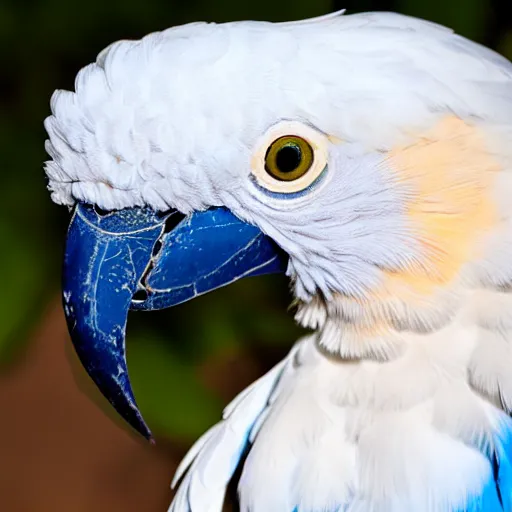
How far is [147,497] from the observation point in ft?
6.06

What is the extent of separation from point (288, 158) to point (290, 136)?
2 centimetres

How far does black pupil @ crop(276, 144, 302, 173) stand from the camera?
2.32ft

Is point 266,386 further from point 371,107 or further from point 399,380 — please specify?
point 371,107

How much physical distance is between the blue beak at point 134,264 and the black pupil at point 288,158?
0.07m

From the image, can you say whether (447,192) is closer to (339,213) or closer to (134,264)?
(339,213)

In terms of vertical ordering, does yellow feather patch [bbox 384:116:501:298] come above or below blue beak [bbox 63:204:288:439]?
above

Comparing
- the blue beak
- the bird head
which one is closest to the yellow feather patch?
the bird head

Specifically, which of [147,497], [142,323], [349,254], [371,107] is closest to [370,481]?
[349,254]

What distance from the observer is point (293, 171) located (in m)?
0.72

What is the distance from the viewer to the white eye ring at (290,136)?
696 millimetres

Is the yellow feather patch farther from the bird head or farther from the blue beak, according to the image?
the blue beak

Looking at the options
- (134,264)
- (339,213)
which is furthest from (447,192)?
(134,264)

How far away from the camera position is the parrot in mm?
695

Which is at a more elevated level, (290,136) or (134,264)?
(290,136)
